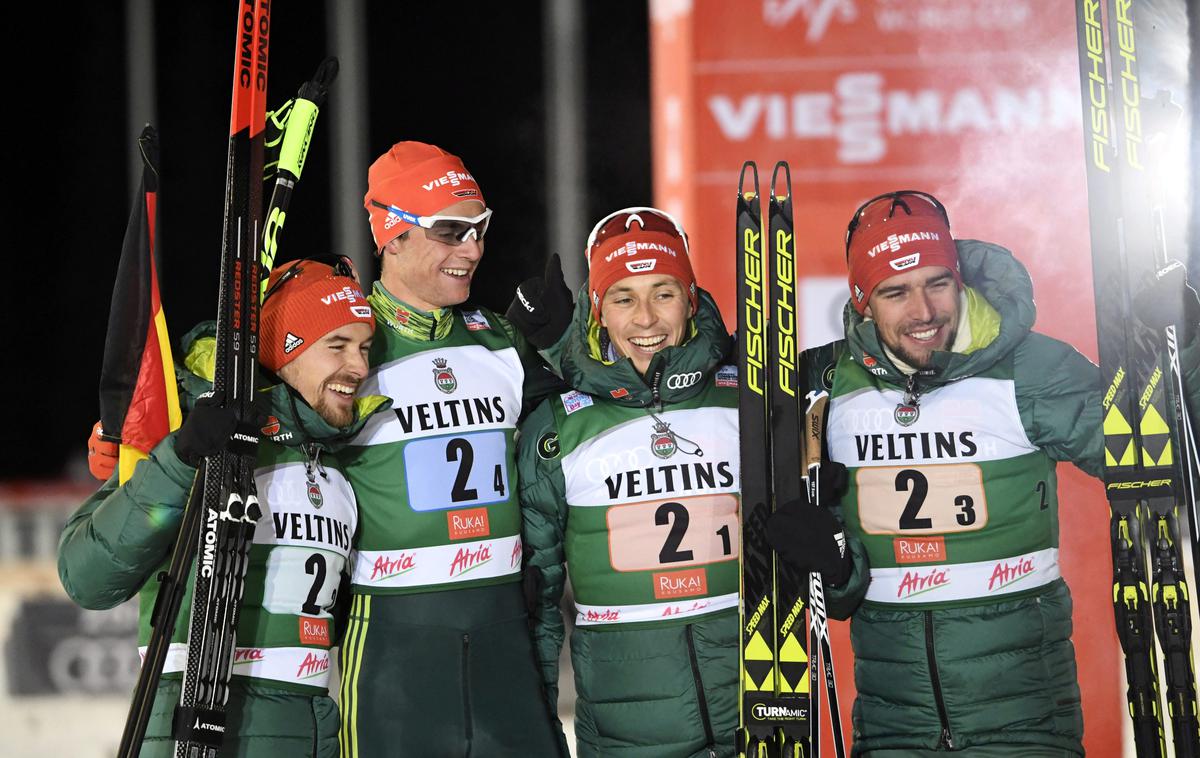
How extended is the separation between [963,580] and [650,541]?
30.4 inches

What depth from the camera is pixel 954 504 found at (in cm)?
353

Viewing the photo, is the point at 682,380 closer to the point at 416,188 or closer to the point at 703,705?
the point at 703,705

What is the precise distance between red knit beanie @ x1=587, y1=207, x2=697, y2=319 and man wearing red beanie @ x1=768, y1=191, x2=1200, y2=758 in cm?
48

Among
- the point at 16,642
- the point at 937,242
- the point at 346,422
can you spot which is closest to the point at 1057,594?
the point at 937,242

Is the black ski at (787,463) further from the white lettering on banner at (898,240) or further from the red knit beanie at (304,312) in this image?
the red knit beanie at (304,312)

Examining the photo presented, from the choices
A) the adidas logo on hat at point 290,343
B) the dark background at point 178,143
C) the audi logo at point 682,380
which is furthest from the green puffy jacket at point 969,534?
the dark background at point 178,143

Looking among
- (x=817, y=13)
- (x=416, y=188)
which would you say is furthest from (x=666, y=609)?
(x=817, y=13)

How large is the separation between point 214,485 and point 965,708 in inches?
72.1

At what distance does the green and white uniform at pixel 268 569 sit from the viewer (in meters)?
3.27

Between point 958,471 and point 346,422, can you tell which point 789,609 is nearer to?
point 958,471

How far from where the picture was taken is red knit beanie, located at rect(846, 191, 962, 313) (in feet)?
11.7

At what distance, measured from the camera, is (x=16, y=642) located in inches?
275

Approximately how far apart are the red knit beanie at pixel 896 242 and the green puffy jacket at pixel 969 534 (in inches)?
4.9

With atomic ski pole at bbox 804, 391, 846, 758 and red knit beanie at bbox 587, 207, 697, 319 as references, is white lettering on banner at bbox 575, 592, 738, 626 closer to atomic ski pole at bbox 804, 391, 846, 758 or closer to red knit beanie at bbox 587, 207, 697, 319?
atomic ski pole at bbox 804, 391, 846, 758
